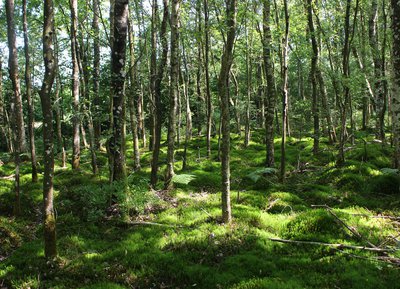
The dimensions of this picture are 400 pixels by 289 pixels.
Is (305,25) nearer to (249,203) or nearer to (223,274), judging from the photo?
(249,203)

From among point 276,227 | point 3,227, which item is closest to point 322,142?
point 276,227

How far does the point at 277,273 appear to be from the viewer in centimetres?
600

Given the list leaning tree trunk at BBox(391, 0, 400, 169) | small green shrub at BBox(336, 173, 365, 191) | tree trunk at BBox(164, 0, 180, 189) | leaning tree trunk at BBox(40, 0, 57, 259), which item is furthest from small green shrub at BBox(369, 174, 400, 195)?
leaning tree trunk at BBox(40, 0, 57, 259)

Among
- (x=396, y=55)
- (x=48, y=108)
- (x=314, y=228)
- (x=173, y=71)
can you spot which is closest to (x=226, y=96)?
(x=314, y=228)

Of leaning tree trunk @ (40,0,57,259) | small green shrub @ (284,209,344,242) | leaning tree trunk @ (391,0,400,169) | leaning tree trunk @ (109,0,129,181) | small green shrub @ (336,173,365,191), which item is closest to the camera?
leaning tree trunk @ (40,0,57,259)

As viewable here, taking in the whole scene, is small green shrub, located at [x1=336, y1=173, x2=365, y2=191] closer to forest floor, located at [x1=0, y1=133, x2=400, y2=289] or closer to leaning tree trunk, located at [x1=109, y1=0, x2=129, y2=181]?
forest floor, located at [x1=0, y1=133, x2=400, y2=289]

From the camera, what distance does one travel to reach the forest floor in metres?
6.03

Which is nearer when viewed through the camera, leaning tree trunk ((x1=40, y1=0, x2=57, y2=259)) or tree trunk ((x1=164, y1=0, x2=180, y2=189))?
leaning tree trunk ((x1=40, y1=0, x2=57, y2=259))

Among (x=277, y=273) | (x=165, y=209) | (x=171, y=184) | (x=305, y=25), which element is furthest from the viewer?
(x=305, y=25)

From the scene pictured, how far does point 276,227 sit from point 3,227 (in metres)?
7.09

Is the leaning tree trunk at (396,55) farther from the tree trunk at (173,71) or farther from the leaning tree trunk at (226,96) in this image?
the tree trunk at (173,71)

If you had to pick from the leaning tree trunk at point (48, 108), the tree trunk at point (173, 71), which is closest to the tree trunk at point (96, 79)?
the tree trunk at point (173, 71)

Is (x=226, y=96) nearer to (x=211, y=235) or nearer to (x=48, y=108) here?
(x=211, y=235)

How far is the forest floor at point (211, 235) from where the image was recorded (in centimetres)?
603
